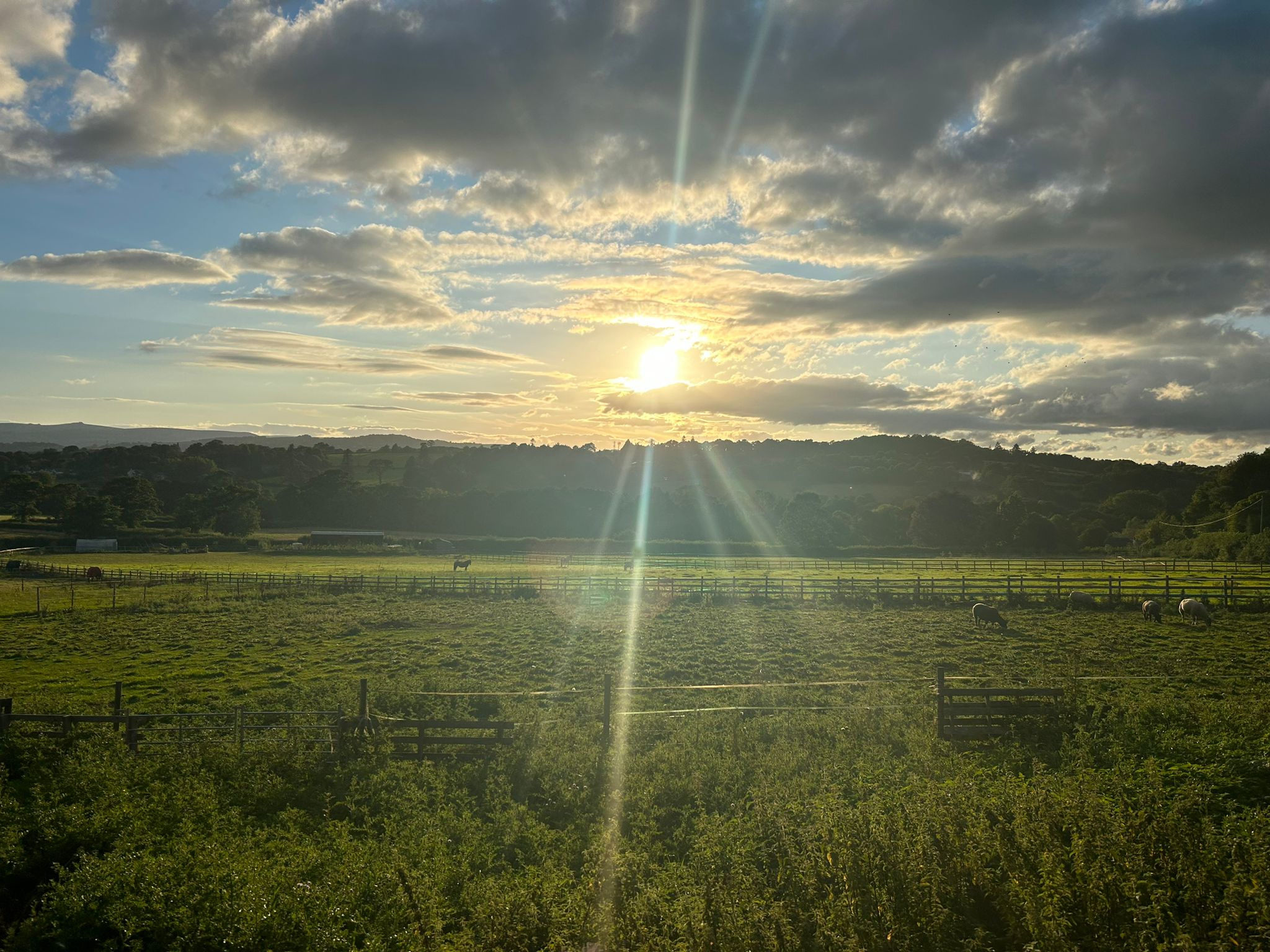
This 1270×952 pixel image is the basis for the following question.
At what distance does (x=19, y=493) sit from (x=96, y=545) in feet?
118

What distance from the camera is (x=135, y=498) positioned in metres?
102

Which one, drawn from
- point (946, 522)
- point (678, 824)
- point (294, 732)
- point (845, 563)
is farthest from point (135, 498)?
point (678, 824)

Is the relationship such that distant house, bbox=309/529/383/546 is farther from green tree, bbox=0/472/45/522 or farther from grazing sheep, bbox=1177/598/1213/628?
grazing sheep, bbox=1177/598/1213/628

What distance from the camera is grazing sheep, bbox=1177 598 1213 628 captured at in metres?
31.1

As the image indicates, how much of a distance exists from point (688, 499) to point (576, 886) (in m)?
108

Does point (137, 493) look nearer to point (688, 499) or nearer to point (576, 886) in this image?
point (688, 499)

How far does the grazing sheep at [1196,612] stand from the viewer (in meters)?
31.1

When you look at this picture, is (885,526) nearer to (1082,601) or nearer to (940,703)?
(1082,601)

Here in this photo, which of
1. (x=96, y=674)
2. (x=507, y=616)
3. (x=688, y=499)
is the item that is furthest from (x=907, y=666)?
(x=688, y=499)

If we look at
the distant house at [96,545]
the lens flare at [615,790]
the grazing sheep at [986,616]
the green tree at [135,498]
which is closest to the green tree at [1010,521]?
the grazing sheep at [986,616]

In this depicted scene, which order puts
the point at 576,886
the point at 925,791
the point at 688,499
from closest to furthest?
the point at 576,886, the point at 925,791, the point at 688,499

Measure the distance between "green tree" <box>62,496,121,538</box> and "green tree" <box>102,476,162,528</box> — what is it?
3812mm

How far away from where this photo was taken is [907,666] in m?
23.3

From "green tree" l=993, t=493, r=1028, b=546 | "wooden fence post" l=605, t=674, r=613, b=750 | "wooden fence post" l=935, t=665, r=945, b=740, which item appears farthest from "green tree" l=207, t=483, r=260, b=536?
"wooden fence post" l=935, t=665, r=945, b=740
